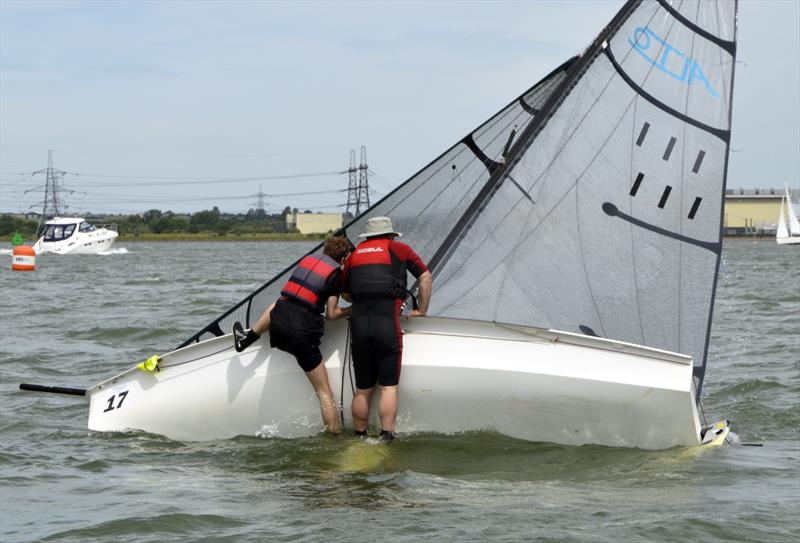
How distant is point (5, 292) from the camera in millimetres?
23734

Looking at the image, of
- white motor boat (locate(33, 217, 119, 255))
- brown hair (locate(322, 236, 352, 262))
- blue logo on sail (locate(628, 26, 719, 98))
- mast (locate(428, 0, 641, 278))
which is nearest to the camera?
brown hair (locate(322, 236, 352, 262))

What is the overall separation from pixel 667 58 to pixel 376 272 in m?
2.73

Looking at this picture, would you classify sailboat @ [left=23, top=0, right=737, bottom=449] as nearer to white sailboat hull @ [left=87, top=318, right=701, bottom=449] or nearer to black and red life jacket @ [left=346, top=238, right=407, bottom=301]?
white sailboat hull @ [left=87, top=318, right=701, bottom=449]

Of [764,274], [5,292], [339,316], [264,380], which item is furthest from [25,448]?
[764,274]

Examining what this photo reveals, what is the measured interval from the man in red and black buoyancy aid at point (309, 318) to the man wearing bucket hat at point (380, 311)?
156 mm

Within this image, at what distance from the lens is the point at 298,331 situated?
256 inches

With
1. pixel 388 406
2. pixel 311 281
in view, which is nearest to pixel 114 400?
pixel 311 281

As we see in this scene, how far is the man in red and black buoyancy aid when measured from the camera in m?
6.55

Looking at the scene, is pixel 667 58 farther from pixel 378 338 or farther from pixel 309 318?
pixel 309 318

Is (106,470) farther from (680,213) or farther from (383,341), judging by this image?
(680,213)

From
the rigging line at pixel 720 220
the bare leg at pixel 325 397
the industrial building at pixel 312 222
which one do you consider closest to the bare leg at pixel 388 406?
the bare leg at pixel 325 397

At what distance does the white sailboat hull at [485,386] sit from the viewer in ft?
21.0

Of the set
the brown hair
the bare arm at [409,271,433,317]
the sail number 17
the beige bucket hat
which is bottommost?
the sail number 17

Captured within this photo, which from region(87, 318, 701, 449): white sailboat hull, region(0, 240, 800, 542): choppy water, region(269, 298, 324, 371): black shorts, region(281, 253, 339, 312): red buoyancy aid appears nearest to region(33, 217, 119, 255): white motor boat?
region(0, 240, 800, 542): choppy water
